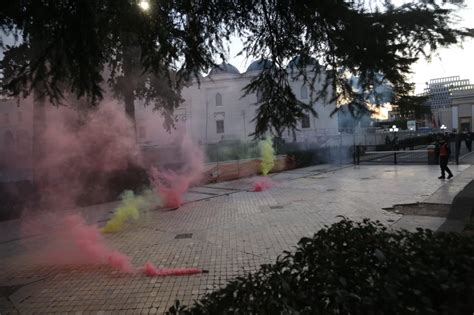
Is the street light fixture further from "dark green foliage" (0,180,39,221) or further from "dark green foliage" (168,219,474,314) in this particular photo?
"dark green foliage" (0,180,39,221)

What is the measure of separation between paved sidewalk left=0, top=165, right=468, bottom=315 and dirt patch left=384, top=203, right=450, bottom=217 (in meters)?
0.42

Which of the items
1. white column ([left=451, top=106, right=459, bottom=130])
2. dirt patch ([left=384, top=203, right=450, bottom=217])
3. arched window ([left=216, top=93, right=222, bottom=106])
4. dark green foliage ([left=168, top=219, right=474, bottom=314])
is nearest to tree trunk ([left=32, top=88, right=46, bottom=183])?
dirt patch ([left=384, top=203, right=450, bottom=217])

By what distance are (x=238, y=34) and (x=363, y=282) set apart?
3.73 metres

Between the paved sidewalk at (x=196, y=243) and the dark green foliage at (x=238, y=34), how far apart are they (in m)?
2.60

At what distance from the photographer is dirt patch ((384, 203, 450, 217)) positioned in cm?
848

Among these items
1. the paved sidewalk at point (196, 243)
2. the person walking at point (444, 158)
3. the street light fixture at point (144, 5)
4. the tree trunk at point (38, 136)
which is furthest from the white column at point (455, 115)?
the street light fixture at point (144, 5)

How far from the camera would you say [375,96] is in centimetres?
495

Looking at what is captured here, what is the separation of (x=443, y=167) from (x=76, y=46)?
14911 mm

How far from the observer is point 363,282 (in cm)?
238

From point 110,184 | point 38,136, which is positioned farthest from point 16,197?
point 110,184

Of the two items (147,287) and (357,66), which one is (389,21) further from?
(147,287)

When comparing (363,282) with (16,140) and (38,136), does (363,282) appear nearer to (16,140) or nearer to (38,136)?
(38,136)

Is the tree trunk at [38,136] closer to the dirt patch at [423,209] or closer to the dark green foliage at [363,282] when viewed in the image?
the dirt patch at [423,209]

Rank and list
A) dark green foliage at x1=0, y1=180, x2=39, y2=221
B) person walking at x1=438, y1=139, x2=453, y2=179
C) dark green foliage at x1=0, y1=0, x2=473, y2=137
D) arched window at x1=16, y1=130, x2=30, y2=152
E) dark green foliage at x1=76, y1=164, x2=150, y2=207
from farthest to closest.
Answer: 1. arched window at x1=16, y1=130, x2=30, y2=152
2. person walking at x1=438, y1=139, x2=453, y2=179
3. dark green foliage at x1=76, y1=164, x2=150, y2=207
4. dark green foliage at x1=0, y1=180, x2=39, y2=221
5. dark green foliage at x1=0, y1=0, x2=473, y2=137
